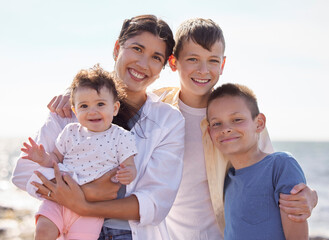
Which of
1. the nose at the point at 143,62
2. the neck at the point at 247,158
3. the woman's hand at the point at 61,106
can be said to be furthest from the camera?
the nose at the point at 143,62

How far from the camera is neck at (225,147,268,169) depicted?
3529mm

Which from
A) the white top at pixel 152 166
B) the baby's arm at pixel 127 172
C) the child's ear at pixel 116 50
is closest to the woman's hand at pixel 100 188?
the baby's arm at pixel 127 172

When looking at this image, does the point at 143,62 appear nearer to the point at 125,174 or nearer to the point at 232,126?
the point at 232,126

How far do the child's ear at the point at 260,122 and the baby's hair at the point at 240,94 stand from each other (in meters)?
0.05

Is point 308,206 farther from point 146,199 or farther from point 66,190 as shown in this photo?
point 66,190

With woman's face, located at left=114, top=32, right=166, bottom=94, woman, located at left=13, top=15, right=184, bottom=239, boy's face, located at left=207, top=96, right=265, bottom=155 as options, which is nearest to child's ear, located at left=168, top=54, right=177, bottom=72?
woman, located at left=13, top=15, right=184, bottom=239

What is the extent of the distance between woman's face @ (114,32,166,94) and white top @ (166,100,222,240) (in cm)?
75

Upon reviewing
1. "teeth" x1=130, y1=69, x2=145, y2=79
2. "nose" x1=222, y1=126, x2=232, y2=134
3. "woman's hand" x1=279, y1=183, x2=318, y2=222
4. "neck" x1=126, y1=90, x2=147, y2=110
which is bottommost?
"woman's hand" x1=279, y1=183, x2=318, y2=222

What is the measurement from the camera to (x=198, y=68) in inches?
157

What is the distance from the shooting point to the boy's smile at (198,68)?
157 inches

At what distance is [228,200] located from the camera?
11.8 ft

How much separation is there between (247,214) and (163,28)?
188 cm

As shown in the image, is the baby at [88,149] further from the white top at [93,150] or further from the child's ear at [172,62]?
the child's ear at [172,62]

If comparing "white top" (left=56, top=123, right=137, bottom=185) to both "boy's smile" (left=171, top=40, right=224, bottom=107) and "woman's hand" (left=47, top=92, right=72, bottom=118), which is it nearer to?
"woman's hand" (left=47, top=92, right=72, bottom=118)
